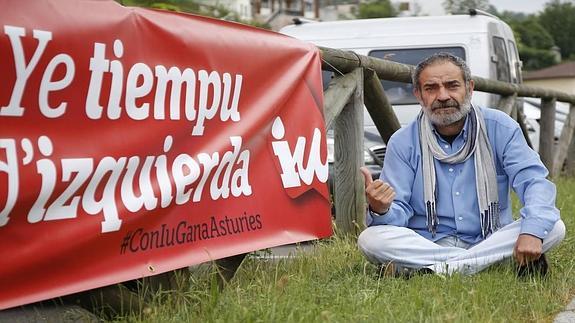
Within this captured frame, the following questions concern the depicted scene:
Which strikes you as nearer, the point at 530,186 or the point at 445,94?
the point at 530,186

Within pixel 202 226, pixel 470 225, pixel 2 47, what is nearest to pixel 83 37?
pixel 2 47

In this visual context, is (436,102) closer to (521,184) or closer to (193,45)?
(521,184)

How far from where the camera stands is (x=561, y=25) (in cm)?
10025

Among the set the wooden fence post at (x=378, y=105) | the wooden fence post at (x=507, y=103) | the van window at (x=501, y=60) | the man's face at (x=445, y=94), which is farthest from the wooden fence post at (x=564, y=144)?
the man's face at (x=445, y=94)

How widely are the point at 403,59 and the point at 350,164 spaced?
4443 millimetres

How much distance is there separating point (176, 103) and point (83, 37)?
0.61 meters

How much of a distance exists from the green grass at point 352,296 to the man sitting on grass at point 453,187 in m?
0.15

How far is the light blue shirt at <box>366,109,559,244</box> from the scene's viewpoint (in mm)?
4961

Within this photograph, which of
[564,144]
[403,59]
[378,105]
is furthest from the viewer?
[564,144]

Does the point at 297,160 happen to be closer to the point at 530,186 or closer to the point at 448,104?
the point at 448,104

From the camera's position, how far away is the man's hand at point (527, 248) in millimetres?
4629

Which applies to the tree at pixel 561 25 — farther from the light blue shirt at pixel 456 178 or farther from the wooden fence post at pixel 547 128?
the light blue shirt at pixel 456 178

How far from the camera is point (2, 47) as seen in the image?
3.15 metres

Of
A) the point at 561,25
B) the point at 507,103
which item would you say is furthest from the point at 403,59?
the point at 561,25
